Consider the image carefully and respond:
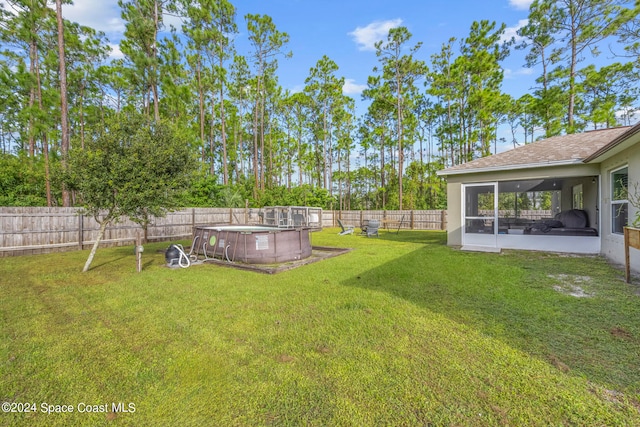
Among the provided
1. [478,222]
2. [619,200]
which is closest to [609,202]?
[619,200]

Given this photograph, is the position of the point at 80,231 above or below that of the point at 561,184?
below

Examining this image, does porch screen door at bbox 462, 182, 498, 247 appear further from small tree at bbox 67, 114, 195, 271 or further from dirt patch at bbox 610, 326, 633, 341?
small tree at bbox 67, 114, 195, 271

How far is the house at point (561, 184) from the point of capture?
19.2ft

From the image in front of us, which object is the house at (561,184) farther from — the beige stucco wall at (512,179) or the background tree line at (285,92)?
the background tree line at (285,92)

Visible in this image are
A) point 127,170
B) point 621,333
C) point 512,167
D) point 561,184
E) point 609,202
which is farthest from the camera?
point 561,184

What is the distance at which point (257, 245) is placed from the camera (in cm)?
634

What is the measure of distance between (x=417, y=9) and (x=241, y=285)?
36.5ft

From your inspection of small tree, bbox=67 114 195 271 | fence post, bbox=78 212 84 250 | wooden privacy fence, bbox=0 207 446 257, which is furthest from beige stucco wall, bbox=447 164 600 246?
fence post, bbox=78 212 84 250

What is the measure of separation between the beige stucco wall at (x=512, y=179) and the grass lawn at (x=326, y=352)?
3929 millimetres

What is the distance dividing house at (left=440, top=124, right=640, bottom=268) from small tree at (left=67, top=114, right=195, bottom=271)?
800cm

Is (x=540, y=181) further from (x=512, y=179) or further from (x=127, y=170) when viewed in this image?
(x=127, y=170)

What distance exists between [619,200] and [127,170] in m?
10.3

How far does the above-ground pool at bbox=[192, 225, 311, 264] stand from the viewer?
636cm

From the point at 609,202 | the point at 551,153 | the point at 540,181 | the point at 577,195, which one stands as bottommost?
the point at 609,202
